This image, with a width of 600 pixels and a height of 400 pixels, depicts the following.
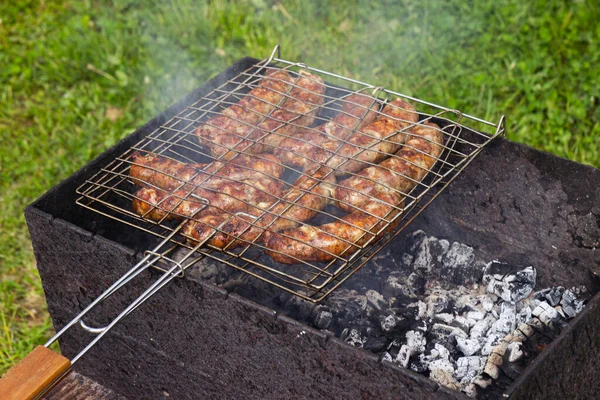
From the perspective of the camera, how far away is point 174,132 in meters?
3.93

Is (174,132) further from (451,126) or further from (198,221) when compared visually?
(451,126)

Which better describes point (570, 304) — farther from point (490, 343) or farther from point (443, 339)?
point (443, 339)

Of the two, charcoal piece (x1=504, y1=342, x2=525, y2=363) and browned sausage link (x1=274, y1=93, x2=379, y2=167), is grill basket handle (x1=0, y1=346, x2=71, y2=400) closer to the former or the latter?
browned sausage link (x1=274, y1=93, x2=379, y2=167)

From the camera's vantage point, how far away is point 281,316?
9.07 feet

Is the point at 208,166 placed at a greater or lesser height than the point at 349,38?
greater

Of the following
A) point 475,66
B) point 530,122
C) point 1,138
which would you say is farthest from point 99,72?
point 530,122

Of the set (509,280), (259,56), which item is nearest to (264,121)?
(509,280)

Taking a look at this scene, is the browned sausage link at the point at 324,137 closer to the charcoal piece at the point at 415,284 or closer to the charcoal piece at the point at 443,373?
the charcoal piece at the point at 415,284

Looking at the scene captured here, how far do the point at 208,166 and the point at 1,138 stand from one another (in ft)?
10.2

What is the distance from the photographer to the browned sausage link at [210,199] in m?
3.17

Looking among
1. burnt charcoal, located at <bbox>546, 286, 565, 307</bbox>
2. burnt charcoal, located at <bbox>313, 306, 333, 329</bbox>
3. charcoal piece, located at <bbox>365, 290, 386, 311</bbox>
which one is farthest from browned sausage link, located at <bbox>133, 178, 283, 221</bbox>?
burnt charcoal, located at <bbox>546, 286, 565, 307</bbox>

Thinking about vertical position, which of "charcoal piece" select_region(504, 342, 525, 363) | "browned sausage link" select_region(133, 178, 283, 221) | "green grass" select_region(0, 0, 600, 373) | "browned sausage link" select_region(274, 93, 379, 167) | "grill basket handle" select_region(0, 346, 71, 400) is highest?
"browned sausage link" select_region(274, 93, 379, 167)

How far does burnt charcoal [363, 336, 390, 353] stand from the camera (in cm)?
308

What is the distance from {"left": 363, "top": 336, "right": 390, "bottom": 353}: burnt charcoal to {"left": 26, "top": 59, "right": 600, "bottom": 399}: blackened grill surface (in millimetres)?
317
